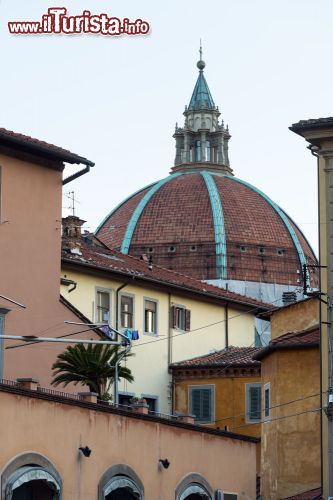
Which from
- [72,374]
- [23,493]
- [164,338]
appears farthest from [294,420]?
[164,338]

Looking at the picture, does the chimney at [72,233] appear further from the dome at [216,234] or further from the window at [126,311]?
the dome at [216,234]

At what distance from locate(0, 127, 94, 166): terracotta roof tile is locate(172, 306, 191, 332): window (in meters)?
16.6

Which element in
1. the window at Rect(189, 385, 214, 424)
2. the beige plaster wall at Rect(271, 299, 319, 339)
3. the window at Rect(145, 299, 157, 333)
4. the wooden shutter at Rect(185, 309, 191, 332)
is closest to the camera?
the beige plaster wall at Rect(271, 299, 319, 339)

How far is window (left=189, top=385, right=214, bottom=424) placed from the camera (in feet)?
195

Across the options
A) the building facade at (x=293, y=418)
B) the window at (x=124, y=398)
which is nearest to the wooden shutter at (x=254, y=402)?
the window at (x=124, y=398)

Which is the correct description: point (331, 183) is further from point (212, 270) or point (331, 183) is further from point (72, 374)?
point (212, 270)

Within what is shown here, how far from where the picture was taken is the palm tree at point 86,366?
42.5 m

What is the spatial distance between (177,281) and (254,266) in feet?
158

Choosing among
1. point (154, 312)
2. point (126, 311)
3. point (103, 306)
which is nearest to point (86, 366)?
point (103, 306)

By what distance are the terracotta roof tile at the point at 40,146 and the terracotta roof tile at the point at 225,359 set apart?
1493 centimetres

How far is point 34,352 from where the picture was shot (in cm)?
4359

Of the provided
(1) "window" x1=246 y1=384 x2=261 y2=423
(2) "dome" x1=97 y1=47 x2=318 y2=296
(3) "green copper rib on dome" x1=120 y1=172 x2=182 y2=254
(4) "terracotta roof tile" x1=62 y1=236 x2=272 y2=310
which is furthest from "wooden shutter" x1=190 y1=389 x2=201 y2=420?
(3) "green copper rib on dome" x1=120 y1=172 x2=182 y2=254

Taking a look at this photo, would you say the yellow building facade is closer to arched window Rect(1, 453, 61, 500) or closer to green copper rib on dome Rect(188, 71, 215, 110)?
arched window Rect(1, 453, 61, 500)

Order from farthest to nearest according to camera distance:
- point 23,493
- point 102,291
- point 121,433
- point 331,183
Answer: point 102,291
point 331,183
point 121,433
point 23,493
